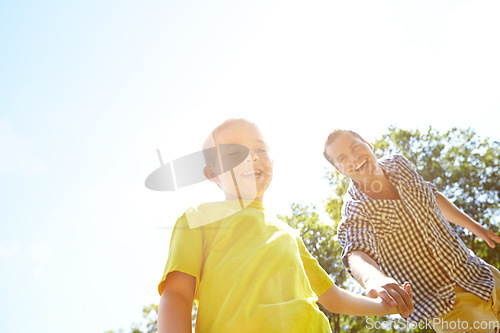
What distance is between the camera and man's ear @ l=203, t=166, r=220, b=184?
6.49 feet

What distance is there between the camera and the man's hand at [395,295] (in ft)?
5.62

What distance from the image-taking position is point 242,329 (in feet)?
4.20

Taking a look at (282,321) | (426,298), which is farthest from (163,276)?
(426,298)

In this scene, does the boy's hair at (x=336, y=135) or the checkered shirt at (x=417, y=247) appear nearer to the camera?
the checkered shirt at (x=417, y=247)

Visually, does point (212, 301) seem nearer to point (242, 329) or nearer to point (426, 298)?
point (242, 329)

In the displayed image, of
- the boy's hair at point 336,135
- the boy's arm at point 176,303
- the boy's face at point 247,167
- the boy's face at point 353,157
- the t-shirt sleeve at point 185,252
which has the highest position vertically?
the boy's hair at point 336,135

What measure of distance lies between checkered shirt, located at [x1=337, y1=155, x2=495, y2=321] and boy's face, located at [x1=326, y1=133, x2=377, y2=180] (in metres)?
0.21

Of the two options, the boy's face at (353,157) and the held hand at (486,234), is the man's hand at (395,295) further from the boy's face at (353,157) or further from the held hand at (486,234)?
the held hand at (486,234)

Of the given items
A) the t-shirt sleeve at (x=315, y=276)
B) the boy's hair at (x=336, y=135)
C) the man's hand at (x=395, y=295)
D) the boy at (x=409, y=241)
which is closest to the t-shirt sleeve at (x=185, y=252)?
the t-shirt sleeve at (x=315, y=276)

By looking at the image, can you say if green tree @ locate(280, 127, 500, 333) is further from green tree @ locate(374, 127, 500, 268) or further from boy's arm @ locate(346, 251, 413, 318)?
boy's arm @ locate(346, 251, 413, 318)

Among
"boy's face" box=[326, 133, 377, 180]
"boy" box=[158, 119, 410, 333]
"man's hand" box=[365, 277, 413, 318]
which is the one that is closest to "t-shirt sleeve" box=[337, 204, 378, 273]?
"boy's face" box=[326, 133, 377, 180]

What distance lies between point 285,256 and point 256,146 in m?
0.60

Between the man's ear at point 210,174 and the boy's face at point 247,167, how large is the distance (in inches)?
2.0

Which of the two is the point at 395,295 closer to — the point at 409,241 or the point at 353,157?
the point at 409,241
